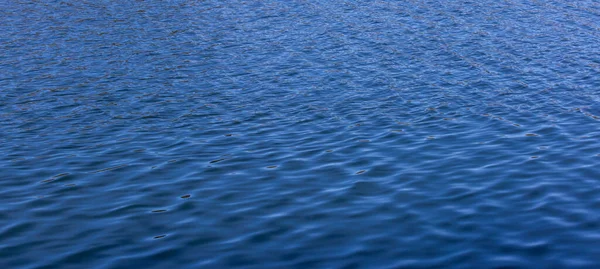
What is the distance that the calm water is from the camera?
1293 centimetres

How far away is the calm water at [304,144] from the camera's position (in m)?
12.9

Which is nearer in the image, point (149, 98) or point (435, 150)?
point (435, 150)

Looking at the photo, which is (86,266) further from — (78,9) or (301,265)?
(78,9)

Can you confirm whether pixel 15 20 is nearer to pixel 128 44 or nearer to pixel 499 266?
pixel 128 44

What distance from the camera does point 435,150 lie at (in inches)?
710

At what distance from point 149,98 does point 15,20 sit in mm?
17248

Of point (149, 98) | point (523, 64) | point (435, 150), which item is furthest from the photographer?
point (523, 64)

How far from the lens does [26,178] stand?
55.4 feet

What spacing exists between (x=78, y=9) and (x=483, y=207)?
104 ft

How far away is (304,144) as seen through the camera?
62.0 feet

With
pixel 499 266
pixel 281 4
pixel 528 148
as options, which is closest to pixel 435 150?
pixel 528 148

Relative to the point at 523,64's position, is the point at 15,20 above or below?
above

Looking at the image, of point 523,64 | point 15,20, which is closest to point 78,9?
point 15,20

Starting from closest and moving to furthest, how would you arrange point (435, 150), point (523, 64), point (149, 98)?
point (435, 150) < point (149, 98) < point (523, 64)
